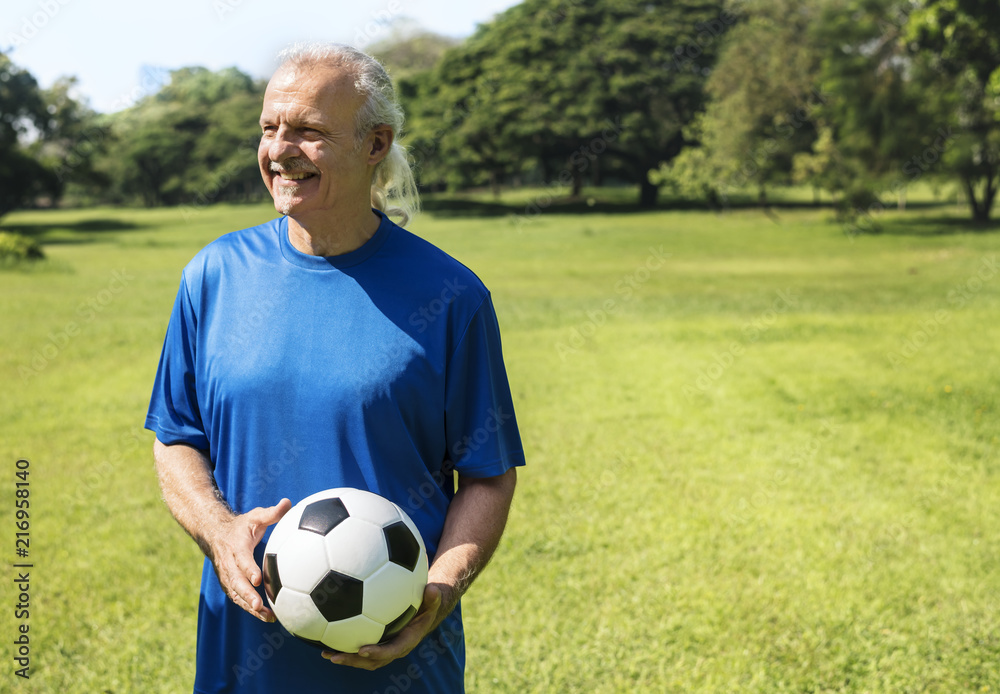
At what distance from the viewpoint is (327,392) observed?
5.72 ft

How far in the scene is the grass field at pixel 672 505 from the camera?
12.9 ft

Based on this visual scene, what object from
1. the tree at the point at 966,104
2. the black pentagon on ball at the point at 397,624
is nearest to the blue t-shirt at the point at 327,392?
the black pentagon on ball at the point at 397,624

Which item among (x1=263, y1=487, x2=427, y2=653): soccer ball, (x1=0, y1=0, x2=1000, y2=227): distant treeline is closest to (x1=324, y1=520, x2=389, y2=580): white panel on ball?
(x1=263, y1=487, x2=427, y2=653): soccer ball

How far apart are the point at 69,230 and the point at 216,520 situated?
127 ft

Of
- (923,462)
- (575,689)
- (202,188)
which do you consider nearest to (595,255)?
(923,462)

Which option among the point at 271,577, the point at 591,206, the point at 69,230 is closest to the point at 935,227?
the point at 591,206

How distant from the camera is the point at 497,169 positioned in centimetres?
3994

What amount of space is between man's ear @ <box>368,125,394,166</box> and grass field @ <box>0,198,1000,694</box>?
265cm

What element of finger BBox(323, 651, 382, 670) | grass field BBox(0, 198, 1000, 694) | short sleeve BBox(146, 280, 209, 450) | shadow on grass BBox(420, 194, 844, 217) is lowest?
shadow on grass BBox(420, 194, 844, 217)

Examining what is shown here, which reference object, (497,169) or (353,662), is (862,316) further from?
(497,169)

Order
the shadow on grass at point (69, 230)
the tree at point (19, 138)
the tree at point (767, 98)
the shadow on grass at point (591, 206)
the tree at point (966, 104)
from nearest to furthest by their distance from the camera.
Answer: the tree at point (966, 104) → the tree at point (767, 98) → the shadow on grass at point (69, 230) → the tree at point (19, 138) → the shadow on grass at point (591, 206)

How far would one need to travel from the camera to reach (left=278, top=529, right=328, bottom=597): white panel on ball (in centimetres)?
175

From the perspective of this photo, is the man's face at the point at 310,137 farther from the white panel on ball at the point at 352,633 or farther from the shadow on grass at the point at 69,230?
the shadow on grass at the point at 69,230

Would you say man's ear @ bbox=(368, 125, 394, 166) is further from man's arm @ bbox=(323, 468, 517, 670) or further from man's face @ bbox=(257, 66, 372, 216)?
man's arm @ bbox=(323, 468, 517, 670)
